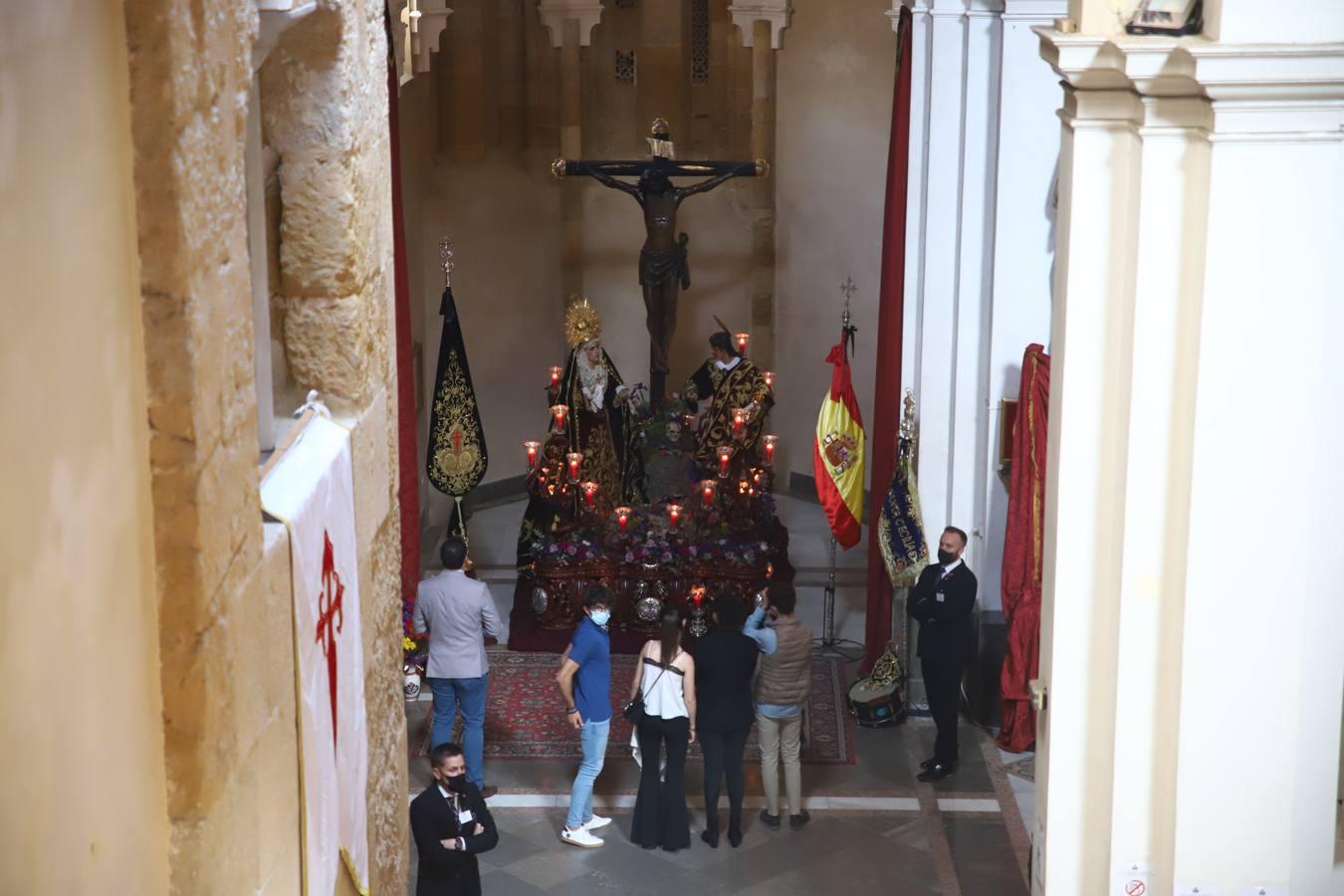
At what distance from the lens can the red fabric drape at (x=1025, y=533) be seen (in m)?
9.04

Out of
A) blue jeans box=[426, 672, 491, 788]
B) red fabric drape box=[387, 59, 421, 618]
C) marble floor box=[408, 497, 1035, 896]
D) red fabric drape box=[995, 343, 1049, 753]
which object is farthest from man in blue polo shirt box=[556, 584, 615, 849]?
red fabric drape box=[995, 343, 1049, 753]

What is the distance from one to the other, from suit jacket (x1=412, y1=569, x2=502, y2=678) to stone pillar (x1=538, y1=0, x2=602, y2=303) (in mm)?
5978

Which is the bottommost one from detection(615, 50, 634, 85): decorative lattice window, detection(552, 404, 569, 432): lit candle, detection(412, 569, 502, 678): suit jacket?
detection(412, 569, 502, 678): suit jacket

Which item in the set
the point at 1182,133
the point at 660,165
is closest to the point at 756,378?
the point at 660,165

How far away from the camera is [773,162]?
13.7 m

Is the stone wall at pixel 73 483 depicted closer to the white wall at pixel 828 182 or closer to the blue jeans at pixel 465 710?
the blue jeans at pixel 465 710

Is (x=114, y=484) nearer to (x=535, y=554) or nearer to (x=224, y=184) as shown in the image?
(x=224, y=184)

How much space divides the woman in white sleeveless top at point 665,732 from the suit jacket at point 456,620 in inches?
32.5

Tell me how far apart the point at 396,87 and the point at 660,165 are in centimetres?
319

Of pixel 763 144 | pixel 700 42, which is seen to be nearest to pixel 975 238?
pixel 763 144

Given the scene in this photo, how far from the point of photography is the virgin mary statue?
11508 millimetres

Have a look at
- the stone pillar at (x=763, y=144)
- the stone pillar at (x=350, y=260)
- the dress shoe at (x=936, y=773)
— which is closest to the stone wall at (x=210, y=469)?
the stone pillar at (x=350, y=260)

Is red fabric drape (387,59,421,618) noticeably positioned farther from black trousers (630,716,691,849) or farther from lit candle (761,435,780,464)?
lit candle (761,435,780,464)

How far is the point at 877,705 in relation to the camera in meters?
9.83
